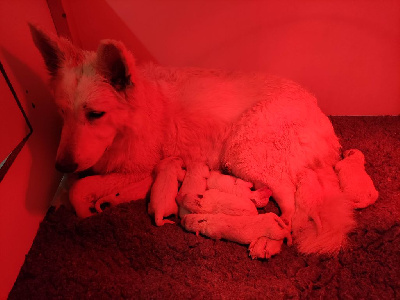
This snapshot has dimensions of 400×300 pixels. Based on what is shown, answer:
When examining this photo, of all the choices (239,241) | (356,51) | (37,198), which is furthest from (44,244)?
(356,51)

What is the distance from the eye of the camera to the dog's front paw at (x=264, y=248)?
1.82m

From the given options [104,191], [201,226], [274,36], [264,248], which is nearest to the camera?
[264,248]

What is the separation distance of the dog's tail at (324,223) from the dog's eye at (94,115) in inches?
A: 51.9

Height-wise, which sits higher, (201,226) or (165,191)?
(165,191)

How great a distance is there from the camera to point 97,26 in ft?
8.83

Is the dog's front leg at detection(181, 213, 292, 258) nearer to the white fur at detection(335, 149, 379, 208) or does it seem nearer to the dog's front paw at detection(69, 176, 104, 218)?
the white fur at detection(335, 149, 379, 208)

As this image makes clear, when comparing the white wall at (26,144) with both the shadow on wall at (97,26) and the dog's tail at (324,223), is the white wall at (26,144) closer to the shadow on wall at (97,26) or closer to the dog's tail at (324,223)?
the shadow on wall at (97,26)

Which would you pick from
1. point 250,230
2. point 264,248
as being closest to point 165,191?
point 250,230

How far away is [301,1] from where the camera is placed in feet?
8.10

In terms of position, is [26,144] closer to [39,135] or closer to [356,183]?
[39,135]

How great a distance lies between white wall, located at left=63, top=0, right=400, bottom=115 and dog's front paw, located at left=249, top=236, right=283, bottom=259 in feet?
5.30

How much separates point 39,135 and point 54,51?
62 cm

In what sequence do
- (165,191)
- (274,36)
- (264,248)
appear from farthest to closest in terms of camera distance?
(274,36), (165,191), (264,248)

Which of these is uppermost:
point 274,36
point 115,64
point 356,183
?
point 115,64
